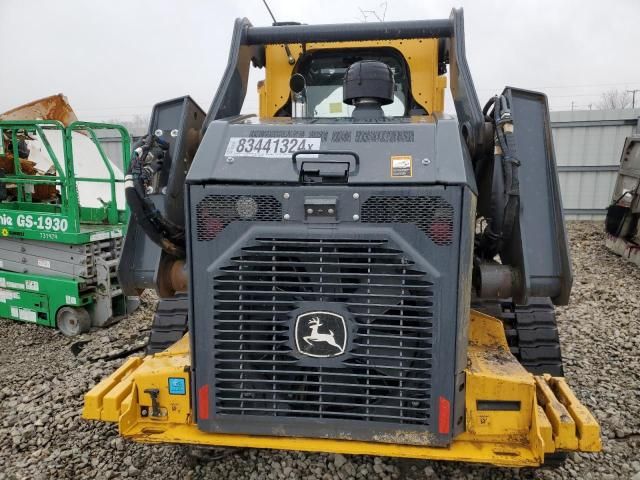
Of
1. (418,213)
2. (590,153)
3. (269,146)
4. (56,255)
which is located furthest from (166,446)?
(590,153)

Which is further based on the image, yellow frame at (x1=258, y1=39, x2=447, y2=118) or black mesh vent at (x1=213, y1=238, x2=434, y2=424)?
yellow frame at (x1=258, y1=39, x2=447, y2=118)

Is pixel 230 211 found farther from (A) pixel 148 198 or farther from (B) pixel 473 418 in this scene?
(B) pixel 473 418

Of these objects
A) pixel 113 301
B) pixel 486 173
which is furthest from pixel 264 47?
pixel 113 301

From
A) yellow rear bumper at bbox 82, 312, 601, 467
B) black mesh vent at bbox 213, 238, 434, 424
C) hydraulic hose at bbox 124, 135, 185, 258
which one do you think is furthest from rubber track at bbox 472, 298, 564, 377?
hydraulic hose at bbox 124, 135, 185, 258

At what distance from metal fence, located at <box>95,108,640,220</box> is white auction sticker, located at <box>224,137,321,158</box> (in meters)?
11.5

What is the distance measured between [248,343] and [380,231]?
737mm

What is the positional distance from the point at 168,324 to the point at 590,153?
11.8 metres

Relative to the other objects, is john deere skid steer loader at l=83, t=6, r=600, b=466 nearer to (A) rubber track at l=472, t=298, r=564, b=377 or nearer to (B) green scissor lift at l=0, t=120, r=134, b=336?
(A) rubber track at l=472, t=298, r=564, b=377

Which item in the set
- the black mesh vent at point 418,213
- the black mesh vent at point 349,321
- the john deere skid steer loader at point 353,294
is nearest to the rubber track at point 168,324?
the john deere skid steer loader at point 353,294

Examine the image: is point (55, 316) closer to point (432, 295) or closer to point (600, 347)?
point (432, 295)

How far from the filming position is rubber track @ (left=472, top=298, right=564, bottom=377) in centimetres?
302

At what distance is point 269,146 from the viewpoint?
2283 millimetres

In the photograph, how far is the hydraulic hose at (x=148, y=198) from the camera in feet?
8.22

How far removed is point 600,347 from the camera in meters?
5.21
